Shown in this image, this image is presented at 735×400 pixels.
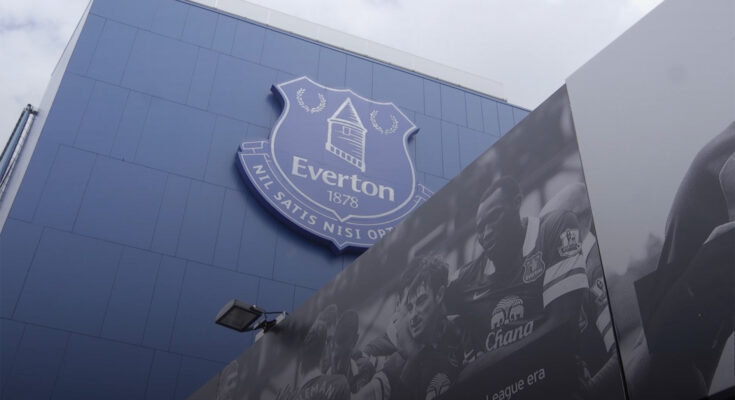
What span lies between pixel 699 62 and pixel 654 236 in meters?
0.92

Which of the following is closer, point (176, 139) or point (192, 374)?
point (192, 374)

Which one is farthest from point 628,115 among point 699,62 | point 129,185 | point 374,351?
point 129,185

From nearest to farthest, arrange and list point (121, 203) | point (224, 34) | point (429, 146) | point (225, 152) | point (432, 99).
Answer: point (121, 203), point (225, 152), point (224, 34), point (429, 146), point (432, 99)

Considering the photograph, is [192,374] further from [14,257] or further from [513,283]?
[513,283]

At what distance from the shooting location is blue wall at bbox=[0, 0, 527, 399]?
33.9ft

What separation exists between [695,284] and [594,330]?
608mm

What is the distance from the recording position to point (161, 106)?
43.8 feet

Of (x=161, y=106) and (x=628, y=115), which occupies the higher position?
(x=161, y=106)

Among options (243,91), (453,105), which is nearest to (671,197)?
(243,91)

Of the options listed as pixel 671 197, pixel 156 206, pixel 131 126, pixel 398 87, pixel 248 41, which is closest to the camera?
pixel 671 197

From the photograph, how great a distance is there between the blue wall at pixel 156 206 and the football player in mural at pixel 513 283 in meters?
6.57

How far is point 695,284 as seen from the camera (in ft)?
11.8

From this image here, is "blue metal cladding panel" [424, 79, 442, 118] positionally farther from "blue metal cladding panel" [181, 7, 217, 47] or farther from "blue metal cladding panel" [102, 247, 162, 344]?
"blue metal cladding panel" [102, 247, 162, 344]

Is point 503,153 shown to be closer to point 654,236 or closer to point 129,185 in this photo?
point 654,236
